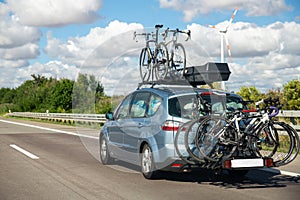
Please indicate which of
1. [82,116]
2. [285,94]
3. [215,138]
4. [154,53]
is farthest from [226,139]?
[82,116]

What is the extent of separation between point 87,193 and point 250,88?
18.2m

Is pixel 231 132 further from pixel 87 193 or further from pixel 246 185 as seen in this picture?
pixel 87 193

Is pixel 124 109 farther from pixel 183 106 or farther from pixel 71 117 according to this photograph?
pixel 71 117

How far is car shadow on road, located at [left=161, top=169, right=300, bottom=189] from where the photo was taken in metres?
7.82

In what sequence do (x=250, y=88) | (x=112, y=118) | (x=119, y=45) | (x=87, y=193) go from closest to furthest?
(x=87, y=193) < (x=112, y=118) < (x=119, y=45) < (x=250, y=88)

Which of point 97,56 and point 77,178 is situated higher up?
point 97,56

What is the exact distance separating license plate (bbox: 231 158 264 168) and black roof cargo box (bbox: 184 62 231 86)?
209cm

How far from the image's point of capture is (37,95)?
79.3m

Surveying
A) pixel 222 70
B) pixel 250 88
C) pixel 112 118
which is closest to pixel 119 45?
pixel 112 118

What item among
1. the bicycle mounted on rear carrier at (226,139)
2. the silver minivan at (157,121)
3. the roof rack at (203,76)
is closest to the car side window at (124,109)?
the silver minivan at (157,121)

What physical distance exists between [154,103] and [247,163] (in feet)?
6.88

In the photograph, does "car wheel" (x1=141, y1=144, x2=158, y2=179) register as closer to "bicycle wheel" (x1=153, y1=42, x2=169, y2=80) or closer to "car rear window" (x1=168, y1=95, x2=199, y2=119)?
"car rear window" (x1=168, y1=95, x2=199, y2=119)

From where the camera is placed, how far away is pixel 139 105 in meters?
8.87

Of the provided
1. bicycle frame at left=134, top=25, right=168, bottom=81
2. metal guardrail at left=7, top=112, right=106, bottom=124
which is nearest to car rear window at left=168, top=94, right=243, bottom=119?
bicycle frame at left=134, top=25, right=168, bottom=81
